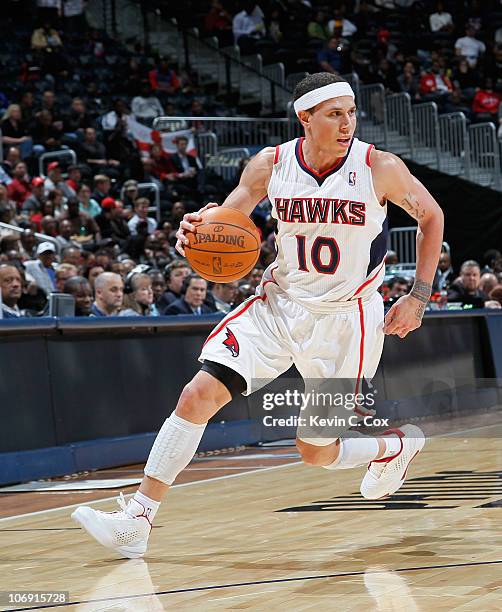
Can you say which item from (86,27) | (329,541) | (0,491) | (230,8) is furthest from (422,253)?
(230,8)

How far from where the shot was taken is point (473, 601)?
13.8 ft

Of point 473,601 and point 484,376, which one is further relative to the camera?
point 484,376

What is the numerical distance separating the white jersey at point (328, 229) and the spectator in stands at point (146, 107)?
15.8 meters

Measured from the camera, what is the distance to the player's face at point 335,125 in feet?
18.5

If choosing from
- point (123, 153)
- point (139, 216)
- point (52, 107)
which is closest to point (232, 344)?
point (139, 216)

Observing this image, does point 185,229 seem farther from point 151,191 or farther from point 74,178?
point 151,191

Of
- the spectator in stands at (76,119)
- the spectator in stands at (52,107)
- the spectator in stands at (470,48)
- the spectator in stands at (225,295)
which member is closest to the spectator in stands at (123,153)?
the spectator in stands at (76,119)

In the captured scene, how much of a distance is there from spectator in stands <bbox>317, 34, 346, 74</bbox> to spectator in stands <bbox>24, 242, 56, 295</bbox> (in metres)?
12.7

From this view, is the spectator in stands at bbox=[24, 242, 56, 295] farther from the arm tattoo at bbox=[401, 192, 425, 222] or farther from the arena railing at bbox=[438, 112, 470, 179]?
the arena railing at bbox=[438, 112, 470, 179]

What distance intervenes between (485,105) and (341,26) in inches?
155

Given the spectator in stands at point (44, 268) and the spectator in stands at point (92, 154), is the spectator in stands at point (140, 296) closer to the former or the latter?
the spectator in stands at point (44, 268)

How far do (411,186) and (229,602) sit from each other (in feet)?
7.41

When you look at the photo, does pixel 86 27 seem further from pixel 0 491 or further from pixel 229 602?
pixel 229 602

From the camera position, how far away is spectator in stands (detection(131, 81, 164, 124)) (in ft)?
69.5
